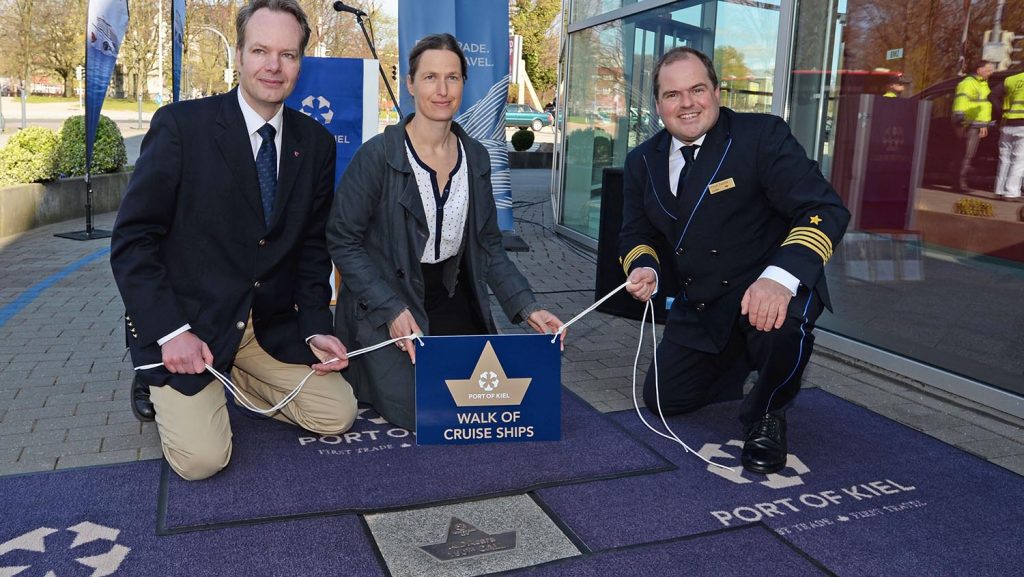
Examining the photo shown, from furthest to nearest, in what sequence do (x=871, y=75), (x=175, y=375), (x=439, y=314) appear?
(x=871, y=75) → (x=439, y=314) → (x=175, y=375)

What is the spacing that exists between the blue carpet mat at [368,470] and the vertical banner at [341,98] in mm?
1881

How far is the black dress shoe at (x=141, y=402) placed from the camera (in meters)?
3.66

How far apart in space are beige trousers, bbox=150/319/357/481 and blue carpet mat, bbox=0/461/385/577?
202 millimetres

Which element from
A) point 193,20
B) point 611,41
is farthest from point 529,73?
point 611,41

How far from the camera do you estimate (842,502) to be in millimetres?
3074

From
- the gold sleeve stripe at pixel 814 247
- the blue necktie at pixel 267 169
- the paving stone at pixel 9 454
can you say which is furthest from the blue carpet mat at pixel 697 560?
the paving stone at pixel 9 454

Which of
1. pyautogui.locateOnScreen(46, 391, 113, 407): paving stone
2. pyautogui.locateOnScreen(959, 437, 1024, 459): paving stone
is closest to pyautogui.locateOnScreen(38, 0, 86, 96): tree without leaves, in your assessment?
pyautogui.locateOnScreen(46, 391, 113, 407): paving stone

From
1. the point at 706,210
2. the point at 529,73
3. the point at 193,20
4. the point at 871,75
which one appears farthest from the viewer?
the point at 529,73

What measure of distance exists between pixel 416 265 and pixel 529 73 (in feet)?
140

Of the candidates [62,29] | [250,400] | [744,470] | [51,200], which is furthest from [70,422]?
[62,29]

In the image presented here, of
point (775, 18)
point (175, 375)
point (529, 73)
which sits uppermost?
point (529, 73)

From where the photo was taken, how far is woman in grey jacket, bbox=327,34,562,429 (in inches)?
140

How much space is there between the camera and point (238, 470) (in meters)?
3.23

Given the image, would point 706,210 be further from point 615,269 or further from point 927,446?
point 615,269
